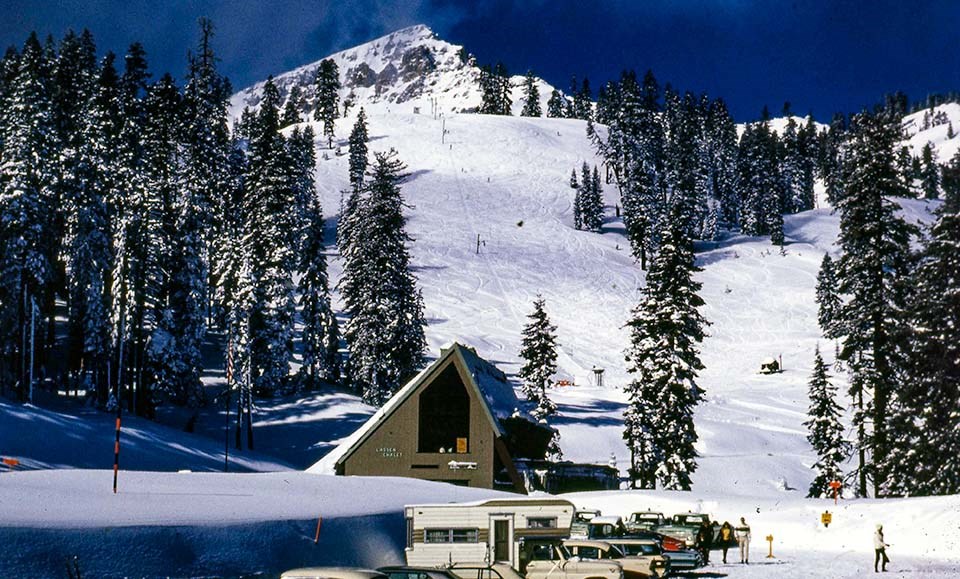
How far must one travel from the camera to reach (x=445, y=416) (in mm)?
39188

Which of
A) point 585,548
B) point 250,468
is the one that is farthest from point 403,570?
point 250,468

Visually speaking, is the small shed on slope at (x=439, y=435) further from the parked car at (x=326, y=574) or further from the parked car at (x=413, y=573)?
the parked car at (x=326, y=574)

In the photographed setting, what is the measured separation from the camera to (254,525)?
50.6 ft

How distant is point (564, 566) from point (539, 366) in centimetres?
4480

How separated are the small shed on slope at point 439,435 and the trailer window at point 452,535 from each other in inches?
735

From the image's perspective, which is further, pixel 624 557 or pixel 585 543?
pixel 624 557

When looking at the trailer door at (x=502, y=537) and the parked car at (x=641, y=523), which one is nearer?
the trailer door at (x=502, y=537)

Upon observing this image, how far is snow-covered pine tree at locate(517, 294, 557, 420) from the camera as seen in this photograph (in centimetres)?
6228

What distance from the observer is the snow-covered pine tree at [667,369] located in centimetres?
4572

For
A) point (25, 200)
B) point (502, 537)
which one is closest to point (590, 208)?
point (25, 200)

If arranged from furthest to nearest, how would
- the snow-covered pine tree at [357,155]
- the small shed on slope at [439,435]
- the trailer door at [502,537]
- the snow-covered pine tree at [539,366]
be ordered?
the snow-covered pine tree at [357,155] → the snow-covered pine tree at [539,366] → the small shed on slope at [439,435] → the trailer door at [502,537]

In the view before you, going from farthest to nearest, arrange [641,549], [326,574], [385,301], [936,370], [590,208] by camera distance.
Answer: [590,208], [385,301], [936,370], [641,549], [326,574]

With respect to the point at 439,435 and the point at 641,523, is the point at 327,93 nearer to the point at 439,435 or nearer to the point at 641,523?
the point at 439,435

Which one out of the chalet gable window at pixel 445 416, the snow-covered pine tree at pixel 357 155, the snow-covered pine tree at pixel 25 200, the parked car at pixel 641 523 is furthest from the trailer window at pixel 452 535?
the snow-covered pine tree at pixel 357 155
